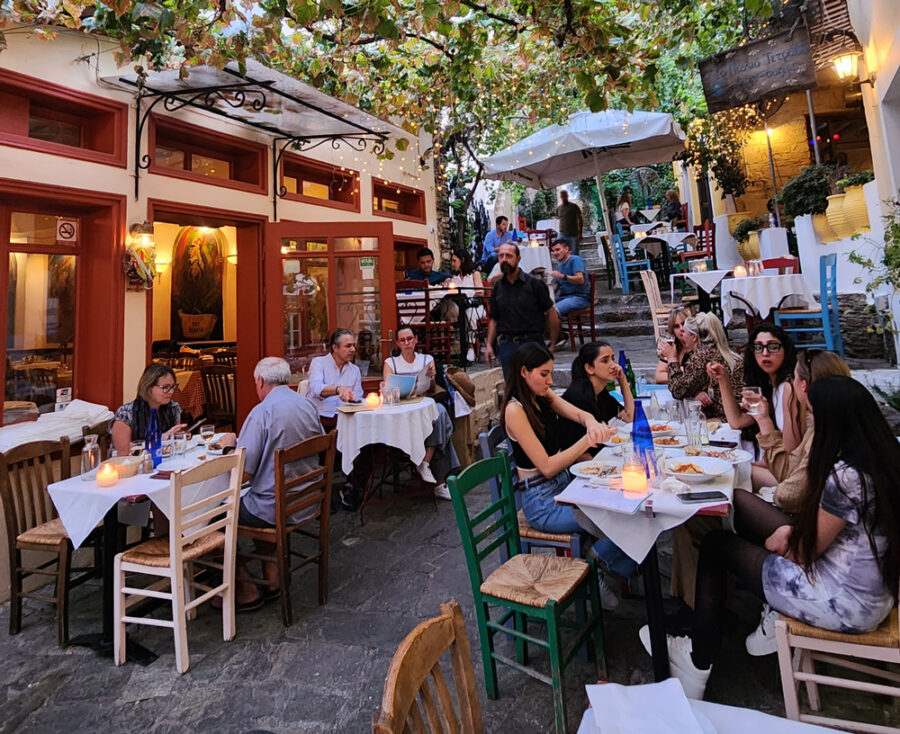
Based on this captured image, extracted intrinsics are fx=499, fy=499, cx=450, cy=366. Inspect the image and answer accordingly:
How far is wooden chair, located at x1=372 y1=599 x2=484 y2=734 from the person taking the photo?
895mm

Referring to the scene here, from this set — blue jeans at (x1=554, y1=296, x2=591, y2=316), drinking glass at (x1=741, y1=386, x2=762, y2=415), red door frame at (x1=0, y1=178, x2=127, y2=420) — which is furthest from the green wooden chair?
blue jeans at (x1=554, y1=296, x2=591, y2=316)

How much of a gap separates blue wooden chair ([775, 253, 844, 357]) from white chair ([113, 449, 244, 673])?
6.20m

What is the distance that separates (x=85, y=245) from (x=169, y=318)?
17.0ft

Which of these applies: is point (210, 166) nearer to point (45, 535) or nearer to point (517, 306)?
point (517, 306)

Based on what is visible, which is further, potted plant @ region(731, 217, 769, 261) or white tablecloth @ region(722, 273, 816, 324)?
potted plant @ region(731, 217, 769, 261)

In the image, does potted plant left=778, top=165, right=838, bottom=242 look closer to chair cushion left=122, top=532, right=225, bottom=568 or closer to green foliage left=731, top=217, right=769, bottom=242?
green foliage left=731, top=217, right=769, bottom=242

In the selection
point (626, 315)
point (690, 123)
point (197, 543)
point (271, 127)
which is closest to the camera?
point (197, 543)

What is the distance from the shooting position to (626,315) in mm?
9414

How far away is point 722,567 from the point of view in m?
2.21

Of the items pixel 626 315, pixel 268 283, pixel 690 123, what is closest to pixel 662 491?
pixel 268 283

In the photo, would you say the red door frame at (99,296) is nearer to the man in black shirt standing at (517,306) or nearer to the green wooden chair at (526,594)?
the man in black shirt standing at (517,306)

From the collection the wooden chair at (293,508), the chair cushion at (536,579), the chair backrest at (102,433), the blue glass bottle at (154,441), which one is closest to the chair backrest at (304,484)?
the wooden chair at (293,508)

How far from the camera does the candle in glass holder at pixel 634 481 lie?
2.20m

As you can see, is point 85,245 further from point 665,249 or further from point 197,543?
point 665,249
